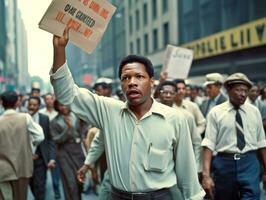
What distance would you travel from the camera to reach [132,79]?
9.97 ft

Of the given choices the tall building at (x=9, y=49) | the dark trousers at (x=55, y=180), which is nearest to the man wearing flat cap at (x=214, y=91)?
the dark trousers at (x=55, y=180)

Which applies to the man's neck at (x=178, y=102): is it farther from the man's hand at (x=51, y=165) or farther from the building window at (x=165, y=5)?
the building window at (x=165, y=5)

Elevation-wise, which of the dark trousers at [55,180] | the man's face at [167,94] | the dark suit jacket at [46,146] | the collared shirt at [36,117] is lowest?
the dark trousers at [55,180]

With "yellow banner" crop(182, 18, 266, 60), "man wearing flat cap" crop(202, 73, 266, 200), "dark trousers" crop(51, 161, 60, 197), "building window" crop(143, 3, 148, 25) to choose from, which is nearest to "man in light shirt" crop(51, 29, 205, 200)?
"man wearing flat cap" crop(202, 73, 266, 200)

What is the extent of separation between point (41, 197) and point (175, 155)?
14.1 ft

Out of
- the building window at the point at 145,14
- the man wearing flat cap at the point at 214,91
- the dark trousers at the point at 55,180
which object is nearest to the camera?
the man wearing flat cap at the point at 214,91

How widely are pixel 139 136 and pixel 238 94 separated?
220cm

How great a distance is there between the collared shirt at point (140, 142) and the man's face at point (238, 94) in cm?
192

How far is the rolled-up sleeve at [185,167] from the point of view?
312cm

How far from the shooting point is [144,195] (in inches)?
118

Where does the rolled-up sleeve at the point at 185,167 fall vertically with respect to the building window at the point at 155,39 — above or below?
below

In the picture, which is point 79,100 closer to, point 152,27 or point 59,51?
point 59,51

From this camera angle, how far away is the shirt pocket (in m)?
2.99

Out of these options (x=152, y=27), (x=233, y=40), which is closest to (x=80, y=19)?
(x=233, y=40)
